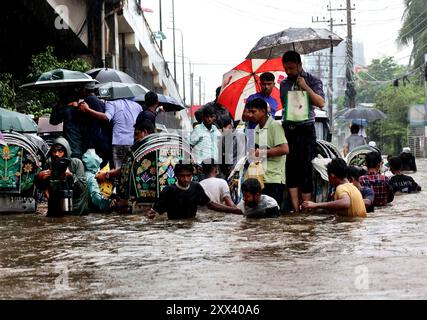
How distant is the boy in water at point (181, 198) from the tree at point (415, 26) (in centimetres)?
5075

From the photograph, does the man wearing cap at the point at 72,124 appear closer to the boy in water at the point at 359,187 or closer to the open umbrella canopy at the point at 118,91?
the open umbrella canopy at the point at 118,91

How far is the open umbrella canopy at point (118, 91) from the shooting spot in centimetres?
1481

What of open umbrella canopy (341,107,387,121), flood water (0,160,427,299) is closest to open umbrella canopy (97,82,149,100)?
flood water (0,160,427,299)

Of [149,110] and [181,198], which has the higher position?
[149,110]

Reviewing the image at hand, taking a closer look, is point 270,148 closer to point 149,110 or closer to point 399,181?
point 149,110

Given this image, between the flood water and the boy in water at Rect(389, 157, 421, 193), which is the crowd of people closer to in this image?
the flood water

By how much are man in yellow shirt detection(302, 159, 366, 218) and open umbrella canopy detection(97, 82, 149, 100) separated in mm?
5348

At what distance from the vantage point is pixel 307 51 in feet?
47.4

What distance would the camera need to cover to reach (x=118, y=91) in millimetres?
15039

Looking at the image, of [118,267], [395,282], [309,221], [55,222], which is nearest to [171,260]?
[118,267]

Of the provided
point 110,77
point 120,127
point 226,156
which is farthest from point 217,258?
point 110,77

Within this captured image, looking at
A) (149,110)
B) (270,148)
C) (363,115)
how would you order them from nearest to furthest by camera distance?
(270,148) < (149,110) < (363,115)

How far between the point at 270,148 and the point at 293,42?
2791 millimetres

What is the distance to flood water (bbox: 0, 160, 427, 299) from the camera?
5.59m
